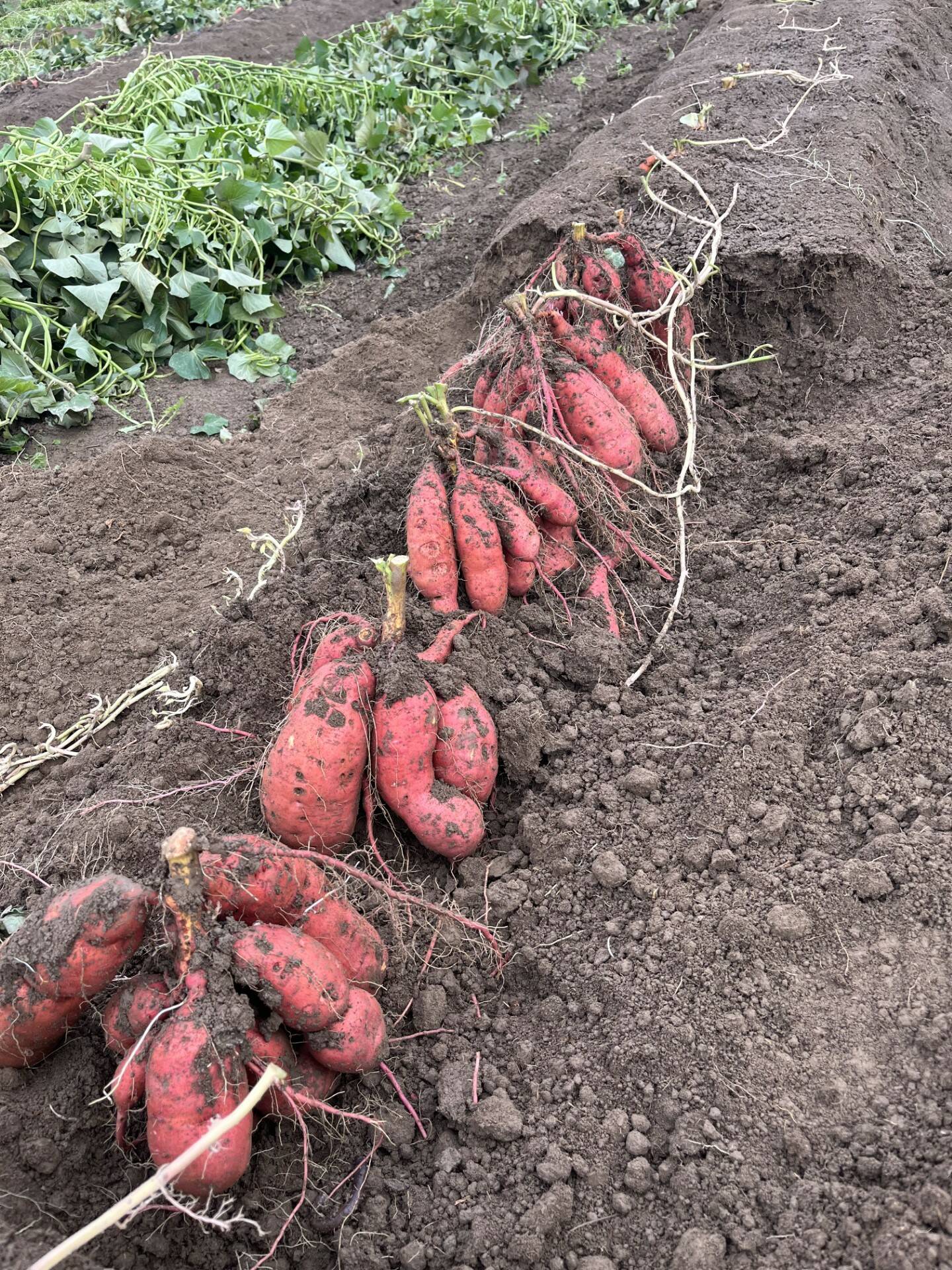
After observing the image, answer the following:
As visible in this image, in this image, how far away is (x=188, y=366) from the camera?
15.6ft

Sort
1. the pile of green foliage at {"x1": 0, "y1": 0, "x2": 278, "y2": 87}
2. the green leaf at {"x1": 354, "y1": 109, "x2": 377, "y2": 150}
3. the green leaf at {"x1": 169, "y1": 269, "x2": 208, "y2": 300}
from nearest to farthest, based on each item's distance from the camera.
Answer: the green leaf at {"x1": 169, "y1": 269, "x2": 208, "y2": 300} < the green leaf at {"x1": 354, "y1": 109, "x2": 377, "y2": 150} < the pile of green foliage at {"x1": 0, "y1": 0, "x2": 278, "y2": 87}

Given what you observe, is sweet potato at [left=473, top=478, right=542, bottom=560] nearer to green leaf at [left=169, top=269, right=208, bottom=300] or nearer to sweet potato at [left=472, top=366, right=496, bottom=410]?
sweet potato at [left=472, top=366, right=496, bottom=410]

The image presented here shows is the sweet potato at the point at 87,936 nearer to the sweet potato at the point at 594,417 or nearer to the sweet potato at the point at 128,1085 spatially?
the sweet potato at the point at 128,1085

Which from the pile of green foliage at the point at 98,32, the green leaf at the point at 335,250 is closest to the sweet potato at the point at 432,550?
the green leaf at the point at 335,250

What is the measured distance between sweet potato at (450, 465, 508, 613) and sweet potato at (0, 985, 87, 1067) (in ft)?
4.79

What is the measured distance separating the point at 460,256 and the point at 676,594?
133 inches

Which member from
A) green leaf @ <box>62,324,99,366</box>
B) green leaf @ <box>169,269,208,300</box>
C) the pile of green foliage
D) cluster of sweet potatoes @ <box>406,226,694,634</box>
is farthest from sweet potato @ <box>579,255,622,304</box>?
the pile of green foliage

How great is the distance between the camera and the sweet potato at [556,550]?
9.86ft

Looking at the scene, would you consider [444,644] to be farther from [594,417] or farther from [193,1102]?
[193,1102]

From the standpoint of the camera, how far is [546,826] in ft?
7.92

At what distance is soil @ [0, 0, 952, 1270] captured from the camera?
67.9 inches

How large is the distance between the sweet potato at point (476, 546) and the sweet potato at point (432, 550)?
36mm

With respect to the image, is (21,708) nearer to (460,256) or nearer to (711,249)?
(711,249)

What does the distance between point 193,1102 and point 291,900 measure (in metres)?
0.42
